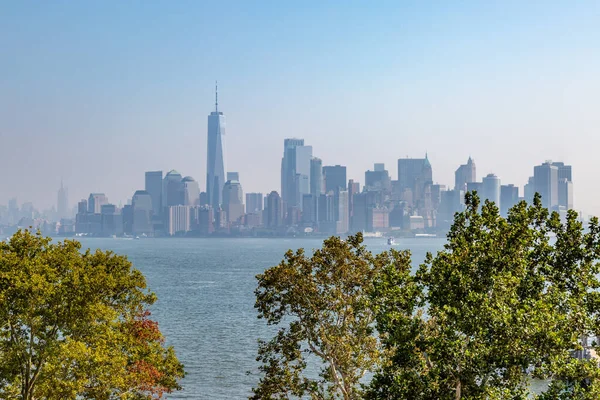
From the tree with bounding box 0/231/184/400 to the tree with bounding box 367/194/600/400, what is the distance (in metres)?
9.33

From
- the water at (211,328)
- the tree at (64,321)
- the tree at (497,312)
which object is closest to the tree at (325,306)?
the tree at (497,312)

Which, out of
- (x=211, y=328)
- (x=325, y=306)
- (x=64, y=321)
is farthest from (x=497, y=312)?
(x=211, y=328)

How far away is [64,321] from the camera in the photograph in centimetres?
2520

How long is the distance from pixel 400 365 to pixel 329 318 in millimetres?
6572

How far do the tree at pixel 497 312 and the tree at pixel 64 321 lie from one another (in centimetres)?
933

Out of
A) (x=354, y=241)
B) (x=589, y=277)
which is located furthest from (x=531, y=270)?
(x=354, y=241)

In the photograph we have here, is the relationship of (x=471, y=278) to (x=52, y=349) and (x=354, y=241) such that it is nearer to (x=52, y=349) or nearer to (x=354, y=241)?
(x=354, y=241)

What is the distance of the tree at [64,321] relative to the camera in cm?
2433

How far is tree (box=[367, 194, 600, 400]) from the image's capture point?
59.9ft

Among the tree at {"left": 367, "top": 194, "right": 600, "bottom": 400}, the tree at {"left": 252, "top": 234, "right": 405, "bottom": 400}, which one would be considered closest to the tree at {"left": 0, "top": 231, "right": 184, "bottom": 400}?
the tree at {"left": 252, "top": 234, "right": 405, "bottom": 400}

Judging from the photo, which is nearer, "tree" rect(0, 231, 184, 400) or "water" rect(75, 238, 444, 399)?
"tree" rect(0, 231, 184, 400)

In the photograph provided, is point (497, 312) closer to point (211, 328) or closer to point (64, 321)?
point (64, 321)

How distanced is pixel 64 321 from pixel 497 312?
1421 cm

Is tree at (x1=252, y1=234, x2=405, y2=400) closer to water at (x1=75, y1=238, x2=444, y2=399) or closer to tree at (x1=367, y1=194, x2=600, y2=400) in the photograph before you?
tree at (x1=367, y1=194, x2=600, y2=400)
